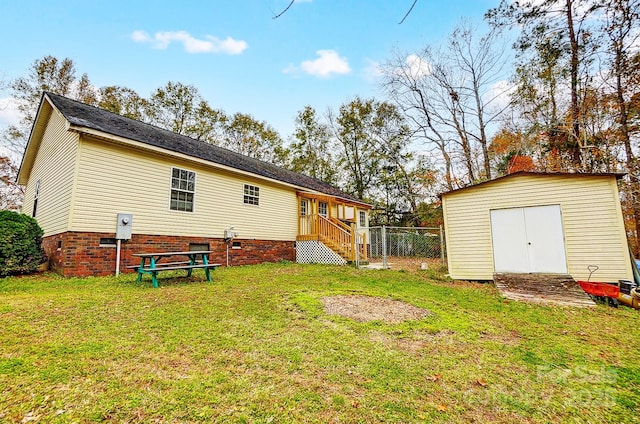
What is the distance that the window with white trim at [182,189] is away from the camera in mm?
9031

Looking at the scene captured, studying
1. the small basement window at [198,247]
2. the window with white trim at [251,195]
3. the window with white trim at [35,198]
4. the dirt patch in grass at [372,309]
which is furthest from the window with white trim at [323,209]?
the window with white trim at [35,198]

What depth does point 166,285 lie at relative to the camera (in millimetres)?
6379

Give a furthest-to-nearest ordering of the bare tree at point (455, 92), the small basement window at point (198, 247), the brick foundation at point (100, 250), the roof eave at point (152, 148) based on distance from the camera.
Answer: the bare tree at point (455, 92), the small basement window at point (198, 247), the roof eave at point (152, 148), the brick foundation at point (100, 250)

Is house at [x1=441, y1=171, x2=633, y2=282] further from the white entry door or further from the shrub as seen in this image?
the shrub

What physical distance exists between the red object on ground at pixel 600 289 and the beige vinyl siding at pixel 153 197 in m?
9.90

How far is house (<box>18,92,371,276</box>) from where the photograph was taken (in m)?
7.26

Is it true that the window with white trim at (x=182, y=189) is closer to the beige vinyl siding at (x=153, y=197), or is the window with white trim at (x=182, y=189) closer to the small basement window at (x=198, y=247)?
the beige vinyl siding at (x=153, y=197)

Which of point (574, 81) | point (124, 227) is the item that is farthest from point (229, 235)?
point (574, 81)

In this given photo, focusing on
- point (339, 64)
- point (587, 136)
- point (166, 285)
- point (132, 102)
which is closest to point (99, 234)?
point (166, 285)

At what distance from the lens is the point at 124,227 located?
7.63m

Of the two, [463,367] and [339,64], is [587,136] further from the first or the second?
[463,367]

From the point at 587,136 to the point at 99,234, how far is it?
19663 mm

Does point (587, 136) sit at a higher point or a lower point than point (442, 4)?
higher

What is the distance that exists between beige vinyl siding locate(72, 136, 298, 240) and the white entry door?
26.8 ft
